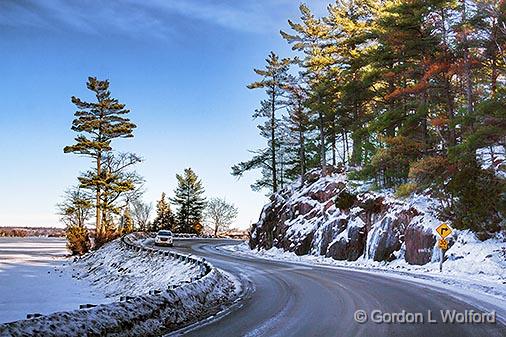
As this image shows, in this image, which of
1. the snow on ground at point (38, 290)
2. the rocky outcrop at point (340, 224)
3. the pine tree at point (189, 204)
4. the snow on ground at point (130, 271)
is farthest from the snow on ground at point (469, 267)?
the pine tree at point (189, 204)

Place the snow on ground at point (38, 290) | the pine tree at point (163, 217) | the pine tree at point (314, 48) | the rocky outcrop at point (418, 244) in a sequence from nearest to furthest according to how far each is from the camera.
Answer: the snow on ground at point (38, 290) < the rocky outcrop at point (418, 244) < the pine tree at point (314, 48) < the pine tree at point (163, 217)

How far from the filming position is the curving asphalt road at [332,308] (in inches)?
309

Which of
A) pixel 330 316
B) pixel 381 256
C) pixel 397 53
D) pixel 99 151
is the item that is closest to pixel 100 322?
pixel 330 316

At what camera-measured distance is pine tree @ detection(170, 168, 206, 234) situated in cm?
7344

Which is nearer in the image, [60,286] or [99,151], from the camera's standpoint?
[60,286]

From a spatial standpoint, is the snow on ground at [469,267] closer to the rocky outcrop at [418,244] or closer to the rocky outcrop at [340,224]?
the rocky outcrop at [418,244]

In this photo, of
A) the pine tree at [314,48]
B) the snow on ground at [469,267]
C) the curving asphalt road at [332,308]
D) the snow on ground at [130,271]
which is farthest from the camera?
the pine tree at [314,48]

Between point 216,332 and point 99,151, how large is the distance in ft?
125

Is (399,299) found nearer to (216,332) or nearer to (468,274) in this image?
(216,332)

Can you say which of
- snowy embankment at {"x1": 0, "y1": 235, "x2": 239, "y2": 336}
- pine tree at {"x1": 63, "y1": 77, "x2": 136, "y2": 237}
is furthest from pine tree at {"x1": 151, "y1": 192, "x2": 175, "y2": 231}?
snowy embankment at {"x1": 0, "y1": 235, "x2": 239, "y2": 336}

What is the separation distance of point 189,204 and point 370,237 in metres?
50.9

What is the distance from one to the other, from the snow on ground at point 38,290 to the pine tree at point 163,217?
3555cm

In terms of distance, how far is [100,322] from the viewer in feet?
23.0

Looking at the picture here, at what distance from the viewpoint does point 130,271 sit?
26000mm
